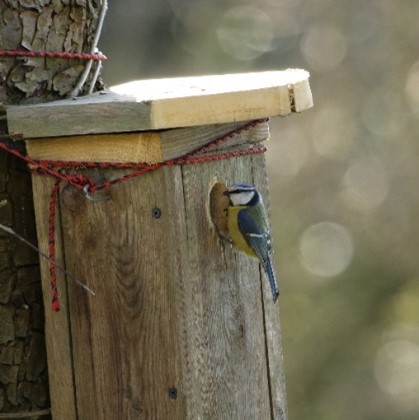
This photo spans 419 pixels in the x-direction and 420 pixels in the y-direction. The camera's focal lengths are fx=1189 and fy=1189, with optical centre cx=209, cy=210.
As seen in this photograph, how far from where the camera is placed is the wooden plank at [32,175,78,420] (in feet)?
9.71

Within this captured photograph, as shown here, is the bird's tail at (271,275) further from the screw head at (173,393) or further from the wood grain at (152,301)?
the screw head at (173,393)

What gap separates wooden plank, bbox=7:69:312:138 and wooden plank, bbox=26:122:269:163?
53 millimetres

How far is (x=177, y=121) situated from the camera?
2.73m

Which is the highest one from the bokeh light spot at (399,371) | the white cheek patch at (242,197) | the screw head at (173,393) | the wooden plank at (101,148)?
the wooden plank at (101,148)

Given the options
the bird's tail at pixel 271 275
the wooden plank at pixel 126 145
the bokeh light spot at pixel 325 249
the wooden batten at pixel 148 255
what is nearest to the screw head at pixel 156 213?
the wooden batten at pixel 148 255

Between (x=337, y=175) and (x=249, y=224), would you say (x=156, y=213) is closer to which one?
(x=249, y=224)

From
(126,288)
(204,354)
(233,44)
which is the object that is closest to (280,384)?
(204,354)

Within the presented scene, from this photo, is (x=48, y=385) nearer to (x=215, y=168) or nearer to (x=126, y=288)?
(x=126, y=288)

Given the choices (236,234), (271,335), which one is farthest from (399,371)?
(236,234)

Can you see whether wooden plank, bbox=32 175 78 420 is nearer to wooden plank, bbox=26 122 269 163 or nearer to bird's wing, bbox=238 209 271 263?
wooden plank, bbox=26 122 269 163

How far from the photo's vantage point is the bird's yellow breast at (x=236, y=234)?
2.97m

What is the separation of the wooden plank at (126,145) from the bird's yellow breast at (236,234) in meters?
0.19

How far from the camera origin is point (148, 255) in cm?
285

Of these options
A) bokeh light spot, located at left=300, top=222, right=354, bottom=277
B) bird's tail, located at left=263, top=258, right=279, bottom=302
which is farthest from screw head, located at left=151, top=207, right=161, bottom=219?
bokeh light spot, located at left=300, top=222, right=354, bottom=277
